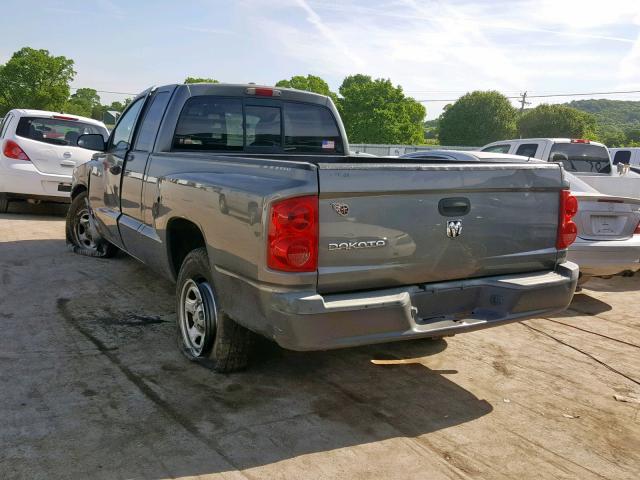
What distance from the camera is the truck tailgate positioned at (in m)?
3.22

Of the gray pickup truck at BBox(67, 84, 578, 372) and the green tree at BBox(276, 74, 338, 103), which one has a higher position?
the green tree at BBox(276, 74, 338, 103)

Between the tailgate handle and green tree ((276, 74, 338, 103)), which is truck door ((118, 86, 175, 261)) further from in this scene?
green tree ((276, 74, 338, 103))

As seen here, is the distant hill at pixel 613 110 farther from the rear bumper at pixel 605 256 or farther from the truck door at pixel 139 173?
the truck door at pixel 139 173

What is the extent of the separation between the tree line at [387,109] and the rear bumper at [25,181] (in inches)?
2387

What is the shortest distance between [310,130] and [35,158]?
6.14m

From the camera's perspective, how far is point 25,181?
32.2 feet

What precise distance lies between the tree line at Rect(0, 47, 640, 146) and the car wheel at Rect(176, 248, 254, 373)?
6688 cm

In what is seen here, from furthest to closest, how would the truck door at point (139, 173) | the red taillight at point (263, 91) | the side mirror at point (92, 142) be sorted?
the side mirror at point (92, 142)
the red taillight at point (263, 91)
the truck door at point (139, 173)

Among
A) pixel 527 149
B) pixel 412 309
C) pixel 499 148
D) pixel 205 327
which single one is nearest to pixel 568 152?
pixel 527 149

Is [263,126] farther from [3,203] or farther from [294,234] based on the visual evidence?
[3,203]

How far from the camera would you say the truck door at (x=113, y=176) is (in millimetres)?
5805

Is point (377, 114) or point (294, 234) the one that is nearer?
point (294, 234)

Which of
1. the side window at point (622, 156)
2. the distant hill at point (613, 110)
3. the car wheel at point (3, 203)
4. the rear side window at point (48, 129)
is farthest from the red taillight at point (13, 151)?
the distant hill at point (613, 110)

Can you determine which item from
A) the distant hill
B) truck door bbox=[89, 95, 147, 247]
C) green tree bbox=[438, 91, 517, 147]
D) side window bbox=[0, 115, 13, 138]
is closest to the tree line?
green tree bbox=[438, 91, 517, 147]
